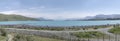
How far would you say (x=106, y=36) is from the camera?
62.8 metres

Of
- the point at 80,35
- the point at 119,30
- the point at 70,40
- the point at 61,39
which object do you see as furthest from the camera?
the point at 119,30

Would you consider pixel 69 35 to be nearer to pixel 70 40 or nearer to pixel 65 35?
pixel 65 35

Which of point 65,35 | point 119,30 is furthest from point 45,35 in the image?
point 119,30

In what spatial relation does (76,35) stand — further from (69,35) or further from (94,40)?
(94,40)

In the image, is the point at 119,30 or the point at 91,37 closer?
the point at 91,37

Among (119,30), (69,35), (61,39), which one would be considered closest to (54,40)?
(61,39)

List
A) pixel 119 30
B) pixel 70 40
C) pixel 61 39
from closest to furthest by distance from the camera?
pixel 70 40
pixel 61 39
pixel 119 30

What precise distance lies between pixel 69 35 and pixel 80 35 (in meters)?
2.62

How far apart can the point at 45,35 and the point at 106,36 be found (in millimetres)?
14338

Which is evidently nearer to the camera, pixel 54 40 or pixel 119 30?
pixel 54 40

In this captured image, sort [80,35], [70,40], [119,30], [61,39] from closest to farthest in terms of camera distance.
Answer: [70,40] < [61,39] < [80,35] < [119,30]

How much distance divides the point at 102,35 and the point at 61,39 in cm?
1128

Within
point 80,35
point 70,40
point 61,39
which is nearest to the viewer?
point 70,40

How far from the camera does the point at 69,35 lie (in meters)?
62.3
